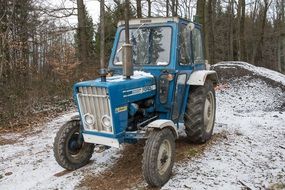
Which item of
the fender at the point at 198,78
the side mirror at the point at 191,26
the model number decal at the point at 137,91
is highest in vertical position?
the side mirror at the point at 191,26

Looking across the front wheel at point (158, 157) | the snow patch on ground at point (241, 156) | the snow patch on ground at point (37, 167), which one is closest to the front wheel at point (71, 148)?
the snow patch on ground at point (37, 167)

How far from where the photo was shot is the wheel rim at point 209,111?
7396mm

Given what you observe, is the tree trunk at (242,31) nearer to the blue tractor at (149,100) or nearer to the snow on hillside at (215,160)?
the snow on hillside at (215,160)

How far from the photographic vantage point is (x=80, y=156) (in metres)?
6.31

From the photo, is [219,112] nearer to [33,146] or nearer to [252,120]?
[252,120]

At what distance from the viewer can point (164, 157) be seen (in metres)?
5.56

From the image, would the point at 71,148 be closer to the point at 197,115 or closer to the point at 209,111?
the point at 197,115

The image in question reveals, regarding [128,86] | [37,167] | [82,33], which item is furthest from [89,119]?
[82,33]

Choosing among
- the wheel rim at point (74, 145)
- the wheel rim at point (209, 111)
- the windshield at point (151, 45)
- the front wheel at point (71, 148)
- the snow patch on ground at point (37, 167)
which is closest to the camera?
the snow patch on ground at point (37, 167)

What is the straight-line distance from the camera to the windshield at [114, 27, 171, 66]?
643 cm

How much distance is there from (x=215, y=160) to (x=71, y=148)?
243 centimetres

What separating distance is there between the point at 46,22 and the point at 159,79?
11.6 metres

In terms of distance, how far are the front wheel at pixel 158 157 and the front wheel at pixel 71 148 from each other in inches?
58.2

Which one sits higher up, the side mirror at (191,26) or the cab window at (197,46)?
the side mirror at (191,26)
